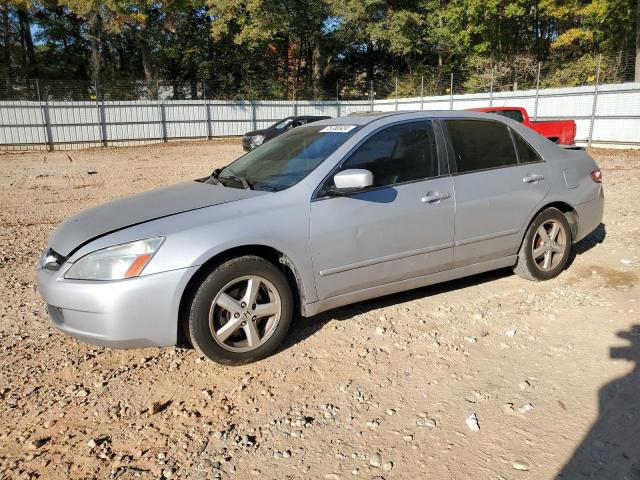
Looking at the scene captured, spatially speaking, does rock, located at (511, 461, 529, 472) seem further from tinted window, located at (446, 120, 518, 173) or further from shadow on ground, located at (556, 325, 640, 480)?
tinted window, located at (446, 120, 518, 173)

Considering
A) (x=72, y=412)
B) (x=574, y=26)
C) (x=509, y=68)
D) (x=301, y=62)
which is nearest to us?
(x=72, y=412)

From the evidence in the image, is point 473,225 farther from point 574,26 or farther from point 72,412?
point 574,26

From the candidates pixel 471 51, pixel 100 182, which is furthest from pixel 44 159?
pixel 471 51

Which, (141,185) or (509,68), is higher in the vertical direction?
(509,68)

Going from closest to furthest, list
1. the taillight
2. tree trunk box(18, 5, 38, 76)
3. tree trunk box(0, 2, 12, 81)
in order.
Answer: the taillight < tree trunk box(0, 2, 12, 81) < tree trunk box(18, 5, 38, 76)

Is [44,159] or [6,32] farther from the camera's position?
[6,32]

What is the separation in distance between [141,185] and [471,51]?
105 feet

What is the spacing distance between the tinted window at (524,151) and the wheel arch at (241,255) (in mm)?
Answer: 2387

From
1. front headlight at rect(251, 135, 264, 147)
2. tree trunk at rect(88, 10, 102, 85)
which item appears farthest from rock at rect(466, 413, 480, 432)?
tree trunk at rect(88, 10, 102, 85)

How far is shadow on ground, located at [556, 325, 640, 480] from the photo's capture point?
2.41 meters

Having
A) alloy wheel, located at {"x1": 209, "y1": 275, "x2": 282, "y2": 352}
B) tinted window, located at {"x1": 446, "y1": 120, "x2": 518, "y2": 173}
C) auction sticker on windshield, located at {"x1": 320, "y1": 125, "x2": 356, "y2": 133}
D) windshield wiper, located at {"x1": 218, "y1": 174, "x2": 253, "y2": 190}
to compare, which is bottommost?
alloy wheel, located at {"x1": 209, "y1": 275, "x2": 282, "y2": 352}

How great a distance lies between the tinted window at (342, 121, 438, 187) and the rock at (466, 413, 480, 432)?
171 centimetres

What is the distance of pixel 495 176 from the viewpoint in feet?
14.3

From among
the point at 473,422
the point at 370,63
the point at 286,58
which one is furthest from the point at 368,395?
the point at 286,58
